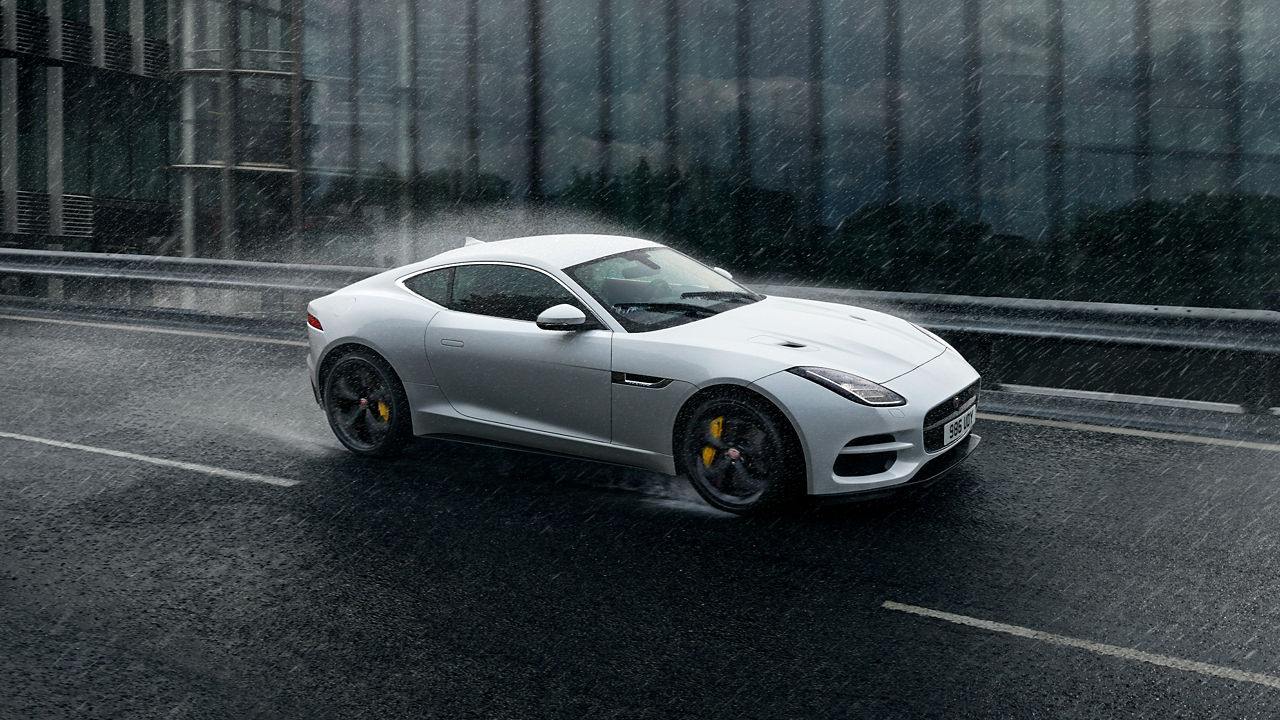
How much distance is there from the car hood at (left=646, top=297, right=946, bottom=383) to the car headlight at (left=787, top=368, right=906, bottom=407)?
0.05m

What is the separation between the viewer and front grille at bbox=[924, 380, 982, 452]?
18.1 ft

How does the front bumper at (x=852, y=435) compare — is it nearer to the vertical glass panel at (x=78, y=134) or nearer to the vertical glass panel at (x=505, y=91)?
the vertical glass panel at (x=505, y=91)

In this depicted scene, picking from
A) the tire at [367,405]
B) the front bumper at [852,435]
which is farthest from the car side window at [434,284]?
the front bumper at [852,435]

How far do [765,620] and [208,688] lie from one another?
6.89 ft

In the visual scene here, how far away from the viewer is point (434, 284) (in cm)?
689

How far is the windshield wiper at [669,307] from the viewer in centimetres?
629

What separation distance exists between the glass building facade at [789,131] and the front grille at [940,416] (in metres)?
8.49

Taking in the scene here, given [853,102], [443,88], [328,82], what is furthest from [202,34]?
[853,102]

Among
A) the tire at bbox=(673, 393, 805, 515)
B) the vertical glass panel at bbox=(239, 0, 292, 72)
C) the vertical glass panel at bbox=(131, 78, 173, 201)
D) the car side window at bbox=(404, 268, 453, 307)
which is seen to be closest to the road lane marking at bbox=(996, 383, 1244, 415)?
the tire at bbox=(673, 393, 805, 515)

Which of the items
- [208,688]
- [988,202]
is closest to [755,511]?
[208,688]

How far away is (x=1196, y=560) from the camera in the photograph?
5117mm

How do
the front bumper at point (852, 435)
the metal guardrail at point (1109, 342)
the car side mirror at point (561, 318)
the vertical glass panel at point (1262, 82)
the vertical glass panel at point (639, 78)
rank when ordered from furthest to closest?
the vertical glass panel at point (639, 78) < the vertical glass panel at point (1262, 82) < the metal guardrail at point (1109, 342) < the car side mirror at point (561, 318) < the front bumper at point (852, 435)

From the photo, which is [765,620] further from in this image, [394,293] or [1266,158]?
[1266,158]

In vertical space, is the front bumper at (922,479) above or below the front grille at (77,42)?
below
